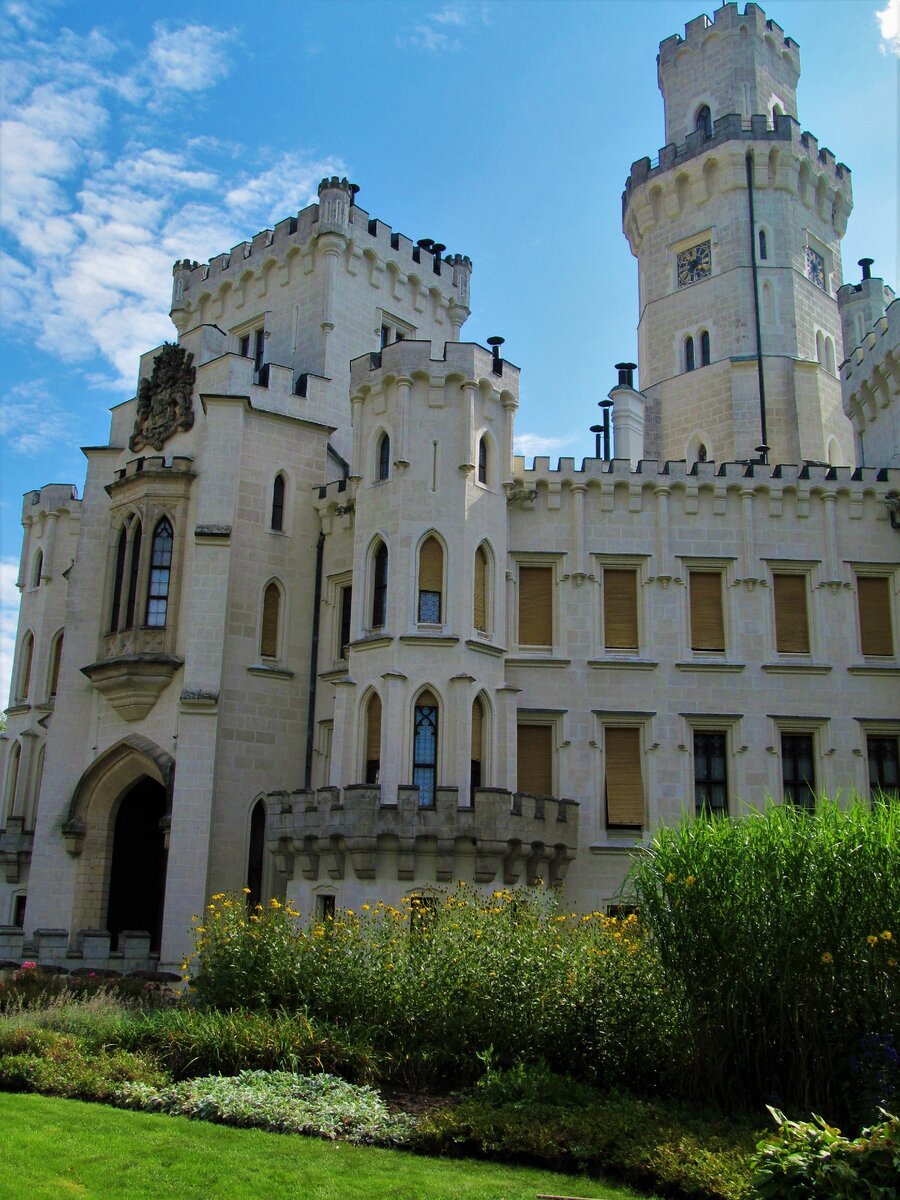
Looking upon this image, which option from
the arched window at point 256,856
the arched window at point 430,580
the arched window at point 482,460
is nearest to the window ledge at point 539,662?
the arched window at point 430,580

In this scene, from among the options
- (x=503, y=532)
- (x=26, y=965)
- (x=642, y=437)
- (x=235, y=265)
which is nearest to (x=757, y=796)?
(x=503, y=532)

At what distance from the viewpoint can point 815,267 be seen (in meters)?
39.9

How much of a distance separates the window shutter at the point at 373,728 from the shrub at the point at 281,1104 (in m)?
11.3

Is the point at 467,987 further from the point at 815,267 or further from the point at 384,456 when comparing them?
the point at 815,267

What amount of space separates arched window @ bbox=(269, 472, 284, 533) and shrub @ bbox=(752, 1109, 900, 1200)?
22.2 m

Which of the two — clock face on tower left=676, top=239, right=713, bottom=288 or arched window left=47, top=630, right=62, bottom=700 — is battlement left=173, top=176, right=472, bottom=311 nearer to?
clock face on tower left=676, top=239, right=713, bottom=288

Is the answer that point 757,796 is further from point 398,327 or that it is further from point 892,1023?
point 398,327

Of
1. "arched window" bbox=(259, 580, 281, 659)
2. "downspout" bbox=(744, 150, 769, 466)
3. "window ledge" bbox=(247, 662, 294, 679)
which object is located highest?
"downspout" bbox=(744, 150, 769, 466)

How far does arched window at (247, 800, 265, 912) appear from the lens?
2769 centimetres

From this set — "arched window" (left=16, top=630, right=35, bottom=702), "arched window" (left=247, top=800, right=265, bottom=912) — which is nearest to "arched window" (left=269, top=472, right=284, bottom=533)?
"arched window" (left=247, top=800, right=265, bottom=912)

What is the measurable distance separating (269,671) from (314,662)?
4.72ft

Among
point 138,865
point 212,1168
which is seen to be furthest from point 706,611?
point 212,1168

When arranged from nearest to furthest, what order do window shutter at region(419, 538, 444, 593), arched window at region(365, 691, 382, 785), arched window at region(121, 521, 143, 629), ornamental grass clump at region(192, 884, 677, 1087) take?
ornamental grass clump at region(192, 884, 677, 1087) < arched window at region(365, 691, 382, 785) < window shutter at region(419, 538, 444, 593) < arched window at region(121, 521, 143, 629)

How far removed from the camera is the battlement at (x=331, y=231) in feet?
119
